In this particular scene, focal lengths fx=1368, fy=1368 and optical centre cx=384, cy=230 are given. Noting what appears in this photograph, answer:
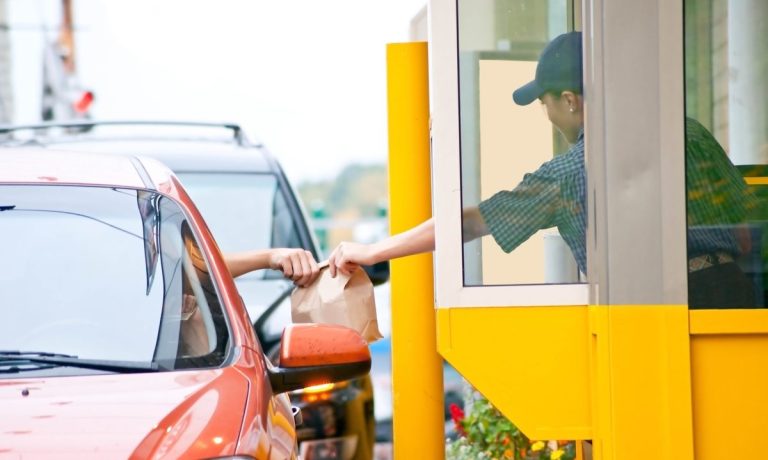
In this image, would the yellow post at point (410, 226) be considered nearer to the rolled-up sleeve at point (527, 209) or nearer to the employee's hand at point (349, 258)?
the employee's hand at point (349, 258)

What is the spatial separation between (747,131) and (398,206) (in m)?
1.75

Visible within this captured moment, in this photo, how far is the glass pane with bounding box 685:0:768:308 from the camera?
13.9 ft

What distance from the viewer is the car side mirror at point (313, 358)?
374 cm

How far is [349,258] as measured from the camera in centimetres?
490

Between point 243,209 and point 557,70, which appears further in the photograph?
point 243,209

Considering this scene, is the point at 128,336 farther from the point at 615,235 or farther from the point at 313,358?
the point at 615,235

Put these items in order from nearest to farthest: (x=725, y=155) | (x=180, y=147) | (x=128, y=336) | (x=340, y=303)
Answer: (x=128, y=336), (x=725, y=155), (x=340, y=303), (x=180, y=147)

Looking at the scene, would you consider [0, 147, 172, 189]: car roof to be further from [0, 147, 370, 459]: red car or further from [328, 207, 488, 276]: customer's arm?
[328, 207, 488, 276]: customer's arm

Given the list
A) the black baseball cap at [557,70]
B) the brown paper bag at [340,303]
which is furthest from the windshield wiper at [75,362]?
the black baseball cap at [557,70]

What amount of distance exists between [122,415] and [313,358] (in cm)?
69

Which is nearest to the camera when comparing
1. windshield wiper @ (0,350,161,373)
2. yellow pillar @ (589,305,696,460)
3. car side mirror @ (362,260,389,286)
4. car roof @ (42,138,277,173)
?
windshield wiper @ (0,350,161,373)

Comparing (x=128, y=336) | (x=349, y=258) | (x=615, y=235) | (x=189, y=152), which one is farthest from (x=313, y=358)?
(x=189, y=152)

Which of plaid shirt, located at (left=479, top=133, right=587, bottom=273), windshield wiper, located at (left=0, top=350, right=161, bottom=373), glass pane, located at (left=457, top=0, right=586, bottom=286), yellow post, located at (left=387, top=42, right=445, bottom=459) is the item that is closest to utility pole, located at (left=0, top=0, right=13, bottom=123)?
yellow post, located at (left=387, top=42, right=445, bottom=459)

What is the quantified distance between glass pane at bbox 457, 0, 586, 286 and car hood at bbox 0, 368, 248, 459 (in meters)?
1.29
